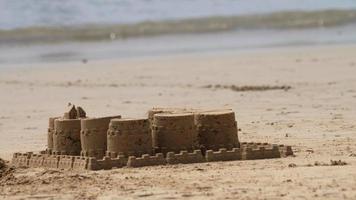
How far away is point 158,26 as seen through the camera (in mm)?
39781

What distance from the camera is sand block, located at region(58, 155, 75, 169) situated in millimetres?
10852

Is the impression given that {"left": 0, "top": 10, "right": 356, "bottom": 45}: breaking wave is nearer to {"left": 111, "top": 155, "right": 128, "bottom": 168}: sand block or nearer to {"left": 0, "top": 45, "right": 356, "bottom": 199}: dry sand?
{"left": 0, "top": 45, "right": 356, "bottom": 199}: dry sand

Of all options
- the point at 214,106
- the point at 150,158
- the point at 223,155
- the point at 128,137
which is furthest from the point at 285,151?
the point at 214,106

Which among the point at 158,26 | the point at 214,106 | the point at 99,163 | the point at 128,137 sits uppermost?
the point at 158,26

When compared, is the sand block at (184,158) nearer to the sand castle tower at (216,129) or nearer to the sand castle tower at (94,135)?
the sand castle tower at (216,129)

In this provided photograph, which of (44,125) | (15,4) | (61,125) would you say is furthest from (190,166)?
(15,4)

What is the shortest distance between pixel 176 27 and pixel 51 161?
28.3 meters

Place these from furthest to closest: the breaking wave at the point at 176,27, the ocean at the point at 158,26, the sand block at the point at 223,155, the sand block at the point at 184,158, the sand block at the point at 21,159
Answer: the breaking wave at the point at 176,27 → the ocean at the point at 158,26 → the sand block at the point at 21,159 → the sand block at the point at 223,155 → the sand block at the point at 184,158

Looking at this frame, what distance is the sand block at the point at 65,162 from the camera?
35.6ft

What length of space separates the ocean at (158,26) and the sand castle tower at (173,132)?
1745cm

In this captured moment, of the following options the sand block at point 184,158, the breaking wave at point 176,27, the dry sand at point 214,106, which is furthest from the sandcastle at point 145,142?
the breaking wave at point 176,27

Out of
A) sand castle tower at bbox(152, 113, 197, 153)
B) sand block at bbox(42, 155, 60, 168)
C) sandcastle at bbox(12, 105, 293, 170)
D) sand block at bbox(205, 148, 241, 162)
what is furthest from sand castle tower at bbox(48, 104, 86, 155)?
sand block at bbox(205, 148, 241, 162)

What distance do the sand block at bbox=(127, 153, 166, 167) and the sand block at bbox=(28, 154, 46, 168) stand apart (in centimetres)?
102

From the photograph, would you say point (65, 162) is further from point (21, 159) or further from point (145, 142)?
point (145, 142)
